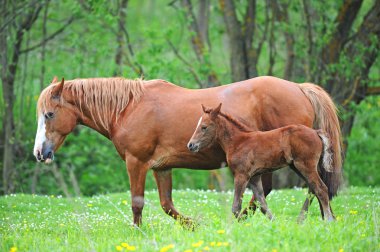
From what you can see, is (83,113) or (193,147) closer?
(193,147)

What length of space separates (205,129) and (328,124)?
1.80m

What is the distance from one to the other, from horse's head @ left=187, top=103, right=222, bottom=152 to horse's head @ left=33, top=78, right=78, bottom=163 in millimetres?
1916

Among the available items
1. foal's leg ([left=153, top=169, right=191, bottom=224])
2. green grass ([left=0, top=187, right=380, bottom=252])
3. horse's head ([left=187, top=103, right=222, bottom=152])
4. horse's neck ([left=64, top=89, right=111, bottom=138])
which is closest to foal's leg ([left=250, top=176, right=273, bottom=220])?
green grass ([left=0, top=187, right=380, bottom=252])

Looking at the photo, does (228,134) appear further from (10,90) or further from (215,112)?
(10,90)

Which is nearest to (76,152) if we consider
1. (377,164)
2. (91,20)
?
(91,20)

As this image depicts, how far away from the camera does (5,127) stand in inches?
719

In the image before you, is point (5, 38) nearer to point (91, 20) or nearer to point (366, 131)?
point (91, 20)

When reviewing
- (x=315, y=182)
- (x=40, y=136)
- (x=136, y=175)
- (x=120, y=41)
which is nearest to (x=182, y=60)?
(x=120, y=41)

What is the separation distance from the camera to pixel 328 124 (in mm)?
9453

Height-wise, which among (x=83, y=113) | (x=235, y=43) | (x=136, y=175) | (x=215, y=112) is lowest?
(x=136, y=175)

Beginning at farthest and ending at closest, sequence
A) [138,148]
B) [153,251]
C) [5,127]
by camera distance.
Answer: [5,127] → [138,148] → [153,251]

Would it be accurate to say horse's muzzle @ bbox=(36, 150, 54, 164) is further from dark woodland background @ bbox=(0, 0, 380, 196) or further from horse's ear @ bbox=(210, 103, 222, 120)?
dark woodland background @ bbox=(0, 0, 380, 196)

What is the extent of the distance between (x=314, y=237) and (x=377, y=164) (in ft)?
47.6

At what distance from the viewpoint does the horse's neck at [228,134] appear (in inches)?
351
